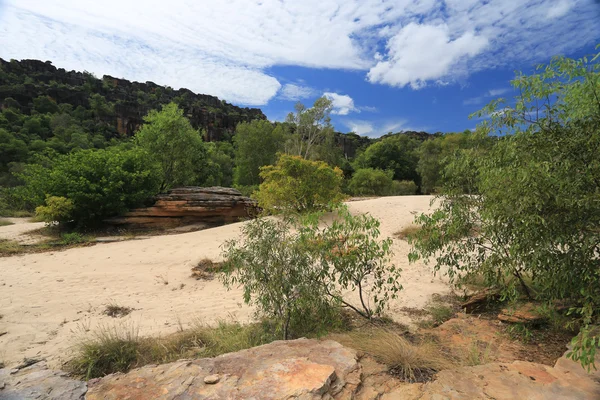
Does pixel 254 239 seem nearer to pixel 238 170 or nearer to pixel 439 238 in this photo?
pixel 439 238

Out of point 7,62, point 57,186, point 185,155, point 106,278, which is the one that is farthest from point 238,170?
point 7,62

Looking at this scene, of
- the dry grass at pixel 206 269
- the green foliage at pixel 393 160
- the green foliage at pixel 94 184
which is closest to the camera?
the dry grass at pixel 206 269

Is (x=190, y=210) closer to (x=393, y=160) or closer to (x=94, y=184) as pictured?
(x=94, y=184)

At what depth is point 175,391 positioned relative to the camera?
2.26 metres

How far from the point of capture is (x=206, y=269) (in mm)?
8156

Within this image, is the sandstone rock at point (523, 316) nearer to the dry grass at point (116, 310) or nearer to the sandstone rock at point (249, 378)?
the sandstone rock at point (249, 378)

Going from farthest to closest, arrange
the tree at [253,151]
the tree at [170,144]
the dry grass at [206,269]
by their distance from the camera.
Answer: the tree at [253,151]
the tree at [170,144]
the dry grass at [206,269]

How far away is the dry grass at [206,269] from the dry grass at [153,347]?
3118 mm

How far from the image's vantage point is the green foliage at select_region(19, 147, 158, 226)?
12234 mm

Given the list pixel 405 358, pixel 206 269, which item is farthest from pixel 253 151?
pixel 405 358

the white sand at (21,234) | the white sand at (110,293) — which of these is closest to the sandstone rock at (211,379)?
the white sand at (110,293)

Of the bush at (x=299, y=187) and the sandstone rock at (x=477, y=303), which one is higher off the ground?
the bush at (x=299, y=187)

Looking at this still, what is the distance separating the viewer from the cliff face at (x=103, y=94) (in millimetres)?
47375

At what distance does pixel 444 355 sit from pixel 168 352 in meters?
3.55
